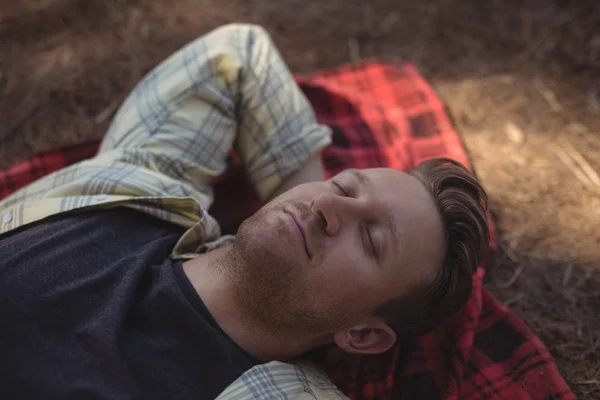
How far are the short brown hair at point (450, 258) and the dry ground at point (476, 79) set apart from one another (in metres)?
0.46

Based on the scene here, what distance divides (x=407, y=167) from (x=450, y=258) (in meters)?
0.74

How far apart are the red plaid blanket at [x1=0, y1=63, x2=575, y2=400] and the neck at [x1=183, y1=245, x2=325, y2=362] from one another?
0.25 meters

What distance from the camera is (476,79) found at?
2699mm

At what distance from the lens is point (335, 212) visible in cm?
149

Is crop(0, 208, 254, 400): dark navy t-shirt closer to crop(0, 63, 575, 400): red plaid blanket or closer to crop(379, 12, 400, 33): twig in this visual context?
crop(0, 63, 575, 400): red plaid blanket

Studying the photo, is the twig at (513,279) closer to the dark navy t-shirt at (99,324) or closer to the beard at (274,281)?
the beard at (274,281)

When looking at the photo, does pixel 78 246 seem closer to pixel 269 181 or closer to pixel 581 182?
pixel 269 181

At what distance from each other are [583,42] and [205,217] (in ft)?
6.74

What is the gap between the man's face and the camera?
148 cm

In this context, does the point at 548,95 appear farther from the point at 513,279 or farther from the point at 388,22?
the point at 513,279

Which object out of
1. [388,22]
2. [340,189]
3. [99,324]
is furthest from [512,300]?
[388,22]

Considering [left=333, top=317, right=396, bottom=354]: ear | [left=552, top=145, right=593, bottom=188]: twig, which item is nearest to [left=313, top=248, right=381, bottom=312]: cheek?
[left=333, top=317, right=396, bottom=354]: ear

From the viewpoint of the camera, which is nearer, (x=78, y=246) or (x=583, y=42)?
(x=78, y=246)

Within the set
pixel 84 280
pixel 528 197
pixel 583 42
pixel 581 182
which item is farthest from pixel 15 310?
pixel 583 42
